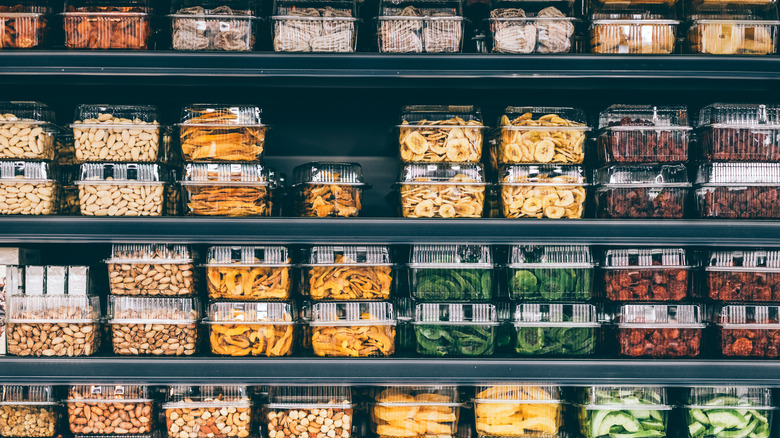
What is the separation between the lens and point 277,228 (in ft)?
4.61

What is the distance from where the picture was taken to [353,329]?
1.51m

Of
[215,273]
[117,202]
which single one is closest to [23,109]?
[117,202]

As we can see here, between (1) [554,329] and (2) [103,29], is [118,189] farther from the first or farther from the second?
(1) [554,329]

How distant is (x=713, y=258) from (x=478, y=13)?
3.27 feet

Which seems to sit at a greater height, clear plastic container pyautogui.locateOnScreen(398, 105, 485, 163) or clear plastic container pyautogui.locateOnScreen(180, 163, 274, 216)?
clear plastic container pyautogui.locateOnScreen(398, 105, 485, 163)

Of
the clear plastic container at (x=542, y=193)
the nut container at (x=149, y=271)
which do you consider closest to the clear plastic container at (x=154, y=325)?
the nut container at (x=149, y=271)

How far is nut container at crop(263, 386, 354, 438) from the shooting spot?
151 centimetres

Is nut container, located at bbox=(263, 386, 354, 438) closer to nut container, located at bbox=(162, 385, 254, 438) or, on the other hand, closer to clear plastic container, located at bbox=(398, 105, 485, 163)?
nut container, located at bbox=(162, 385, 254, 438)

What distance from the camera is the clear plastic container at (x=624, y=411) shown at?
151 centimetres

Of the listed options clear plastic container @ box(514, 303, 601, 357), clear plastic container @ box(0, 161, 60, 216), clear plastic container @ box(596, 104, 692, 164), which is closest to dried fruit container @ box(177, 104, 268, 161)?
clear plastic container @ box(0, 161, 60, 216)

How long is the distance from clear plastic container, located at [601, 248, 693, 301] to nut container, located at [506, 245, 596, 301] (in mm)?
78

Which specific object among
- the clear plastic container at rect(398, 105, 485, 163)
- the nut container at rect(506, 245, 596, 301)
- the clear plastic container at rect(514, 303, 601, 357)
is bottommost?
the clear plastic container at rect(514, 303, 601, 357)

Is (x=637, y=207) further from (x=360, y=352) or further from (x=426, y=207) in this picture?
(x=360, y=352)

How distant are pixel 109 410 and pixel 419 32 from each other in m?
1.35
